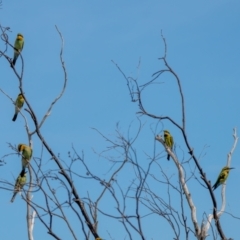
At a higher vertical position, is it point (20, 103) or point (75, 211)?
point (20, 103)

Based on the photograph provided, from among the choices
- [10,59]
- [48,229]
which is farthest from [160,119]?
[10,59]

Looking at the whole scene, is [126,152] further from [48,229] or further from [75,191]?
[48,229]

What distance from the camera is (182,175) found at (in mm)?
6473

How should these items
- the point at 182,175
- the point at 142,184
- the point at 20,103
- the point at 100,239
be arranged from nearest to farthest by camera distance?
the point at 142,184, the point at 100,239, the point at 182,175, the point at 20,103

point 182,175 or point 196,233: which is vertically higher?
point 182,175

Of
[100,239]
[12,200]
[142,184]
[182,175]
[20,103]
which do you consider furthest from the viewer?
[20,103]

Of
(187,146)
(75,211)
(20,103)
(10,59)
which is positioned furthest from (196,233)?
(20,103)

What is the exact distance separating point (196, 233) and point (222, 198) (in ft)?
3.70

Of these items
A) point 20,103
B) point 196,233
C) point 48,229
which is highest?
point 20,103

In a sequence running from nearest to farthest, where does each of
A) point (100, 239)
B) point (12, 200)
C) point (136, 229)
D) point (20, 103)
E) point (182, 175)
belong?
point (136, 229) < point (100, 239) < point (182, 175) < point (12, 200) < point (20, 103)

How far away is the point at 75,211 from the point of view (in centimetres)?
525

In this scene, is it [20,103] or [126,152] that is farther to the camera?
[20,103]

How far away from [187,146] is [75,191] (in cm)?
98

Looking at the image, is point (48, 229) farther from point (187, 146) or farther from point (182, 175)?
point (182, 175)
